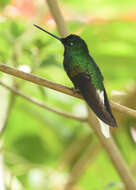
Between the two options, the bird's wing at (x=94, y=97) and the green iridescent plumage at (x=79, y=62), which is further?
the green iridescent plumage at (x=79, y=62)

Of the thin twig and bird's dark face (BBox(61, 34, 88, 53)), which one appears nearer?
bird's dark face (BBox(61, 34, 88, 53))

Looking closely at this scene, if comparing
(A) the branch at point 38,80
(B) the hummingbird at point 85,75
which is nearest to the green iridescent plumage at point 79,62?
(B) the hummingbird at point 85,75

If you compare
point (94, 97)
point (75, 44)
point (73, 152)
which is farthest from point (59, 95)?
point (94, 97)

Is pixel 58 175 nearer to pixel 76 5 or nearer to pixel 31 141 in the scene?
pixel 31 141

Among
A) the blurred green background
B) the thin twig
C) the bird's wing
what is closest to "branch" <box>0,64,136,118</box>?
the bird's wing

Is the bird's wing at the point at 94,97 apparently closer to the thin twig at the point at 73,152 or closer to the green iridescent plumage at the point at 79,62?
the green iridescent plumage at the point at 79,62

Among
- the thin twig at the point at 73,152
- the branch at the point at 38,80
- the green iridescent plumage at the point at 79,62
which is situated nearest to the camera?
the branch at the point at 38,80

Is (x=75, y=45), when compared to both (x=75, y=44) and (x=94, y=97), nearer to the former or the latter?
(x=75, y=44)

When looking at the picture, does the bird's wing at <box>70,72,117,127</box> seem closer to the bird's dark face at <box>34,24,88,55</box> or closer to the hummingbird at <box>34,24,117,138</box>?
the hummingbird at <box>34,24,117,138</box>

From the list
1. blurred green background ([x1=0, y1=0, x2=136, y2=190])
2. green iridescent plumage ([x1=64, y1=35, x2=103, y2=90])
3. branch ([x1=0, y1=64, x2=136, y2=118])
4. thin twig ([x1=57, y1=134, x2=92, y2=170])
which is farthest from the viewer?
thin twig ([x1=57, y1=134, x2=92, y2=170])

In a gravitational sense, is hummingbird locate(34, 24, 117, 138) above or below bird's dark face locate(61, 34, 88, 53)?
below
